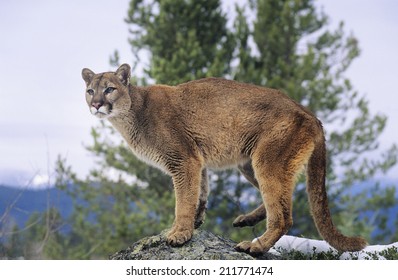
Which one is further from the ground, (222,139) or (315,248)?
(222,139)

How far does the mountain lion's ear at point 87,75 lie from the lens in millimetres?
6512

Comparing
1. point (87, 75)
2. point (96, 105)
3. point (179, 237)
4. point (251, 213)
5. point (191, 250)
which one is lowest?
point (191, 250)

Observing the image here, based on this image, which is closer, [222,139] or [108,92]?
[222,139]

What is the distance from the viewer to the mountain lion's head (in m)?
6.23

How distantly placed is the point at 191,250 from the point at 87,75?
2.30m

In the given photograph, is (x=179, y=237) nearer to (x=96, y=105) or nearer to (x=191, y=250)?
(x=191, y=250)

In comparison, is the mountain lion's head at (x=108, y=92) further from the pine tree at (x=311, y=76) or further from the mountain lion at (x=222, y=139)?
the pine tree at (x=311, y=76)

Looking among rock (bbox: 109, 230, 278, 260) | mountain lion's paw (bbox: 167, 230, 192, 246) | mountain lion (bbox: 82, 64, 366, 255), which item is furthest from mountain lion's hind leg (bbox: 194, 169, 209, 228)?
mountain lion's paw (bbox: 167, 230, 192, 246)

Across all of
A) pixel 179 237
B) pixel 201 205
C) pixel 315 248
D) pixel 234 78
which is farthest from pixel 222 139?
pixel 234 78

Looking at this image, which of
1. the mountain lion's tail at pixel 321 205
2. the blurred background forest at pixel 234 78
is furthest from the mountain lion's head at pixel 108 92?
the blurred background forest at pixel 234 78

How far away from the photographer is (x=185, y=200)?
5.89 metres

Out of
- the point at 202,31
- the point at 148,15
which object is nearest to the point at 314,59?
the point at 202,31

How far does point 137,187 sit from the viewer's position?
18.6 metres

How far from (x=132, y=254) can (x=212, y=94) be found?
1.90 m
